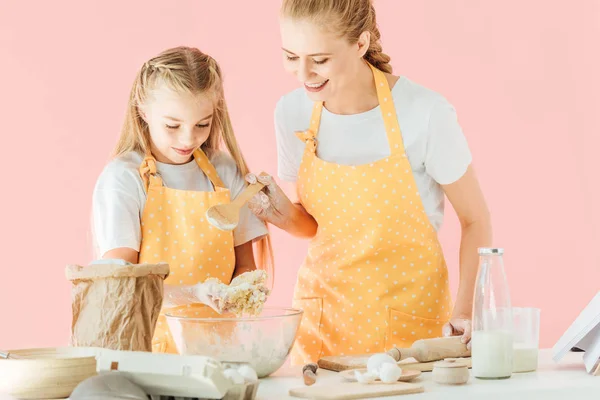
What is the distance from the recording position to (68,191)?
11.6 feet

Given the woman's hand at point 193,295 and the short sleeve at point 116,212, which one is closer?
the woman's hand at point 193,295

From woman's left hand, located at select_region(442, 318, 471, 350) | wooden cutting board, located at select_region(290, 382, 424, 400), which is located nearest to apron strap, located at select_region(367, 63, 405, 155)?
woman's left hand, located at select_region(442, 318, 471, 350)

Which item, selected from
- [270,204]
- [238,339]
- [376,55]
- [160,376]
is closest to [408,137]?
[376,55]

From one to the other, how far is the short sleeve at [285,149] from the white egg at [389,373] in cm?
93

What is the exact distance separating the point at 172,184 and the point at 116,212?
0.17m

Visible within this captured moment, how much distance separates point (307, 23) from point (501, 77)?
6.64ft

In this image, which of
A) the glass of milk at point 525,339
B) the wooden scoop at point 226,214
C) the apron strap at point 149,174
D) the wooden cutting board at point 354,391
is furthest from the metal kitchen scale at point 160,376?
the apron strap at point 149,174

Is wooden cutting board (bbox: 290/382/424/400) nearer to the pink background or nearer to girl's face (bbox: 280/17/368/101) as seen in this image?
girl's face (bbox: 280/17/368/101)

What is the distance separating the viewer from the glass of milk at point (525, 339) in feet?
5.00

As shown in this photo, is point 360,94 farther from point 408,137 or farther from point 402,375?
point 402,375

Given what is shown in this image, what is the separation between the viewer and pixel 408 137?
6.84 ft

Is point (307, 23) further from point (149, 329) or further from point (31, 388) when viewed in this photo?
point (31, 388)

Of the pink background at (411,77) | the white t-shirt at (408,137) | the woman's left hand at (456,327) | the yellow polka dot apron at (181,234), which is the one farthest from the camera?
the pink background at (411,77)

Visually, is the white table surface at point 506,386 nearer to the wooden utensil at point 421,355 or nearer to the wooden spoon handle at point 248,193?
the wooden utensil at point 421,355
